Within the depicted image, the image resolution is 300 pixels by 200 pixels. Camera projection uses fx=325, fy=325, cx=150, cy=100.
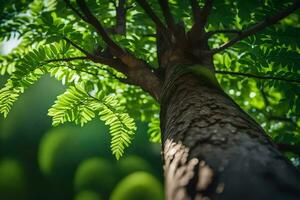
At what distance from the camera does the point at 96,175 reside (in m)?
15.8

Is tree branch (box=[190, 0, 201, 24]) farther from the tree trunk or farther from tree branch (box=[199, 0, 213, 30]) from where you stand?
the tree trunk

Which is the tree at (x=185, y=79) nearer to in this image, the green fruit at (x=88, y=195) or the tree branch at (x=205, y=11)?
the tree branch at (x=205, y=11)

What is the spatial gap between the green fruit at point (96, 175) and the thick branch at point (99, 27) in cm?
1427

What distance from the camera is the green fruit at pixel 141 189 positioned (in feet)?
49.2

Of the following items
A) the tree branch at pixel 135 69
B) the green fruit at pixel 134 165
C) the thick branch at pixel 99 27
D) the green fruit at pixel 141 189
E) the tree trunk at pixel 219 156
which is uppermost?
the thick branch at pixel 99 27

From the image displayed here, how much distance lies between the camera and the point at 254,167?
2.99 feet

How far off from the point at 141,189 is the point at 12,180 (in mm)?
6190

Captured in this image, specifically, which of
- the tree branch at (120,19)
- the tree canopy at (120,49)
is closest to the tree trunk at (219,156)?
the tree canopy at (120,49)

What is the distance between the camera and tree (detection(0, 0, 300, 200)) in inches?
37.6

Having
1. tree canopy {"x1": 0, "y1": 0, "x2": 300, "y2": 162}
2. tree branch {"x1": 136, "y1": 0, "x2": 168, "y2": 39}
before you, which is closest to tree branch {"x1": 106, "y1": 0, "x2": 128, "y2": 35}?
tree canopy {"x1": 0, "y1": 0, "x2": 300, "y2": 162}

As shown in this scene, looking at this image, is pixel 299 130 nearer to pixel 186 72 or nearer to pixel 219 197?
pixel 186 72

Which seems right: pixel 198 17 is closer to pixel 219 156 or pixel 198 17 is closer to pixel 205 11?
pixel 205 11

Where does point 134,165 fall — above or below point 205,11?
below

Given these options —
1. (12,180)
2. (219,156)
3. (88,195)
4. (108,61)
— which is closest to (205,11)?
(108,61)
